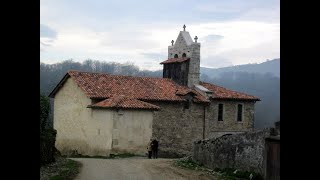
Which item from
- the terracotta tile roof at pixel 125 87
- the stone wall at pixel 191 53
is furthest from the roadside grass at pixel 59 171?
the stone wall at pixel 191 53

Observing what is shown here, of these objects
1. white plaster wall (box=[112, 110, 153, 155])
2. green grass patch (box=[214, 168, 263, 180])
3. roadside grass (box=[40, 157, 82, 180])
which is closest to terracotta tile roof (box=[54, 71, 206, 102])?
white plaster wall (box=[112, 110, 153, 155])

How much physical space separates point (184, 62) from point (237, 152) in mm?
21172

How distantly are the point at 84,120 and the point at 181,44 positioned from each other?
1258 centimetres

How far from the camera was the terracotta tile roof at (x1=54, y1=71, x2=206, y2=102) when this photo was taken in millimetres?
28797

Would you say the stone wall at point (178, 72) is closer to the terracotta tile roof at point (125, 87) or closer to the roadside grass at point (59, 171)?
the terracotta tile roof at point (125, 87)

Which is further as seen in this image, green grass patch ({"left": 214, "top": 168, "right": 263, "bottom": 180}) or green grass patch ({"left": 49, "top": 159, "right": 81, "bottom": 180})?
green grass patch ({"left": 214, "top": 168, "right": 263, "bottom": 180})

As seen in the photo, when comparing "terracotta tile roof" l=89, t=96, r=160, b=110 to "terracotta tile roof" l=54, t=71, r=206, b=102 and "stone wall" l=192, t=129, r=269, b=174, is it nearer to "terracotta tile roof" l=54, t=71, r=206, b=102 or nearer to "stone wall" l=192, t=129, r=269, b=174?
"terracotta tile roof" l=54, t=71, r=206, b=102

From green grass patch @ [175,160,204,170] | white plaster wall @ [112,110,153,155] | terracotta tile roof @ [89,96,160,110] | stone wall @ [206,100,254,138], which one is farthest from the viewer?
stone wall @ [206,100,254,138]

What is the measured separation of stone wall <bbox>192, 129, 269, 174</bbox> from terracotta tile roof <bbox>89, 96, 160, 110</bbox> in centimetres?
961

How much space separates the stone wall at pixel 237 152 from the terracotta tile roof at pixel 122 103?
31.5 ft

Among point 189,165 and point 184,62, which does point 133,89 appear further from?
point 189,165
